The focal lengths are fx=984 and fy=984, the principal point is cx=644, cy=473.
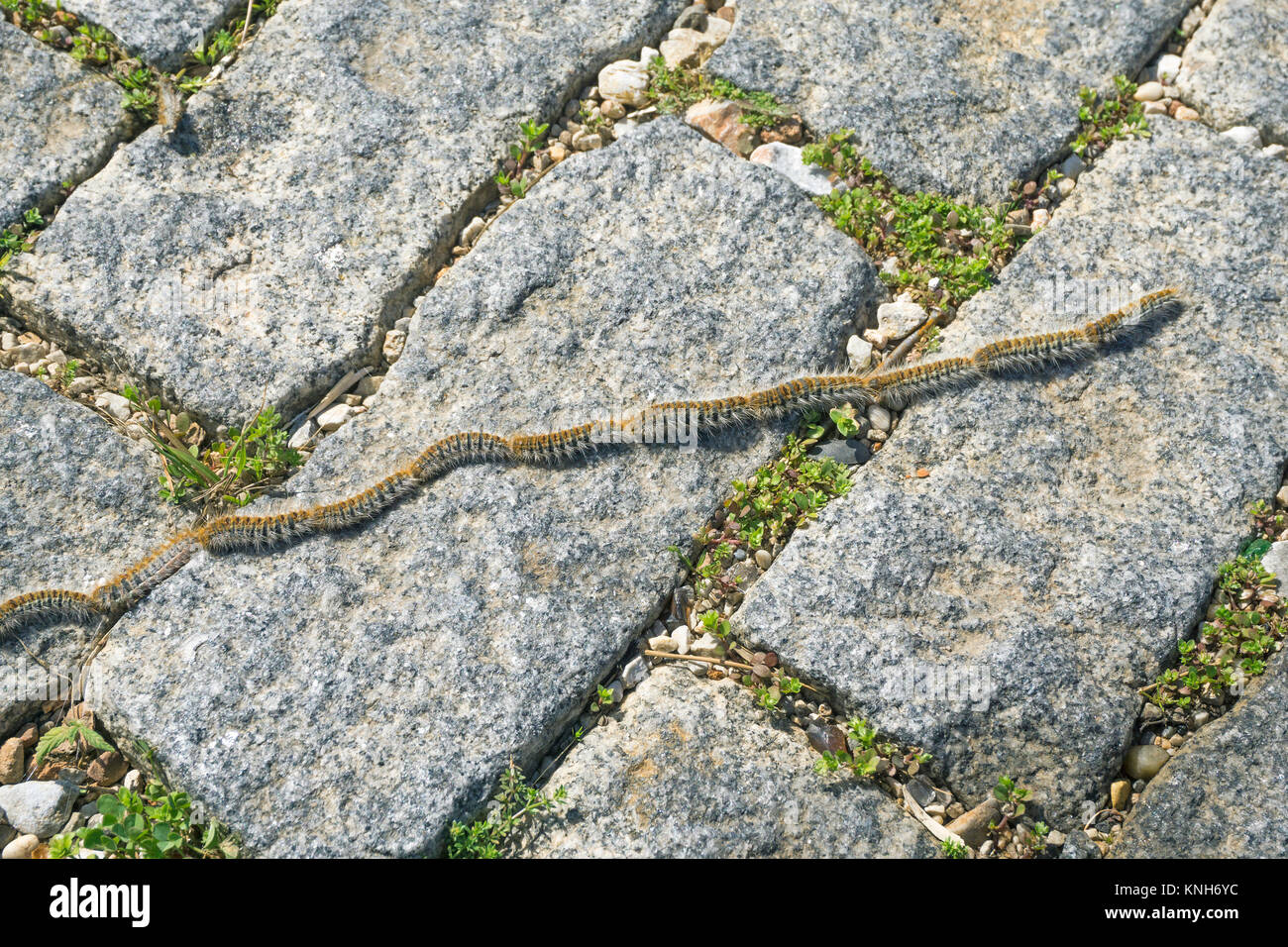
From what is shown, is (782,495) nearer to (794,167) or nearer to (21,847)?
(794,167)

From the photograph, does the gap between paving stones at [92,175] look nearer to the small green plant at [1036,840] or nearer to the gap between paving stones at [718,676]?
the gap between paving stones at [718,676]

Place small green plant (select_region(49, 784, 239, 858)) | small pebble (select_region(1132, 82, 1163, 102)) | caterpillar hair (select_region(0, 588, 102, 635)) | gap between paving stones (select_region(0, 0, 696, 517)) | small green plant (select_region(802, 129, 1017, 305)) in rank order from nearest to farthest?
A: small green plant (select_region(49, 784, 239, 858)), caterpillar hair (select_region(0, 588, 102, 635)), gap between paving stones (select_region(0, 0, 696, 517)), small green plant (select_region(802, 129, 1017, 305)), small pebble (select_region(1132, 82, 1163, 102))

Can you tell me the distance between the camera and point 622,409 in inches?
160

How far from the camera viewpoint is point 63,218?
166 inches

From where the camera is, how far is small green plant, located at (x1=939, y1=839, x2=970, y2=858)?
3389 mm

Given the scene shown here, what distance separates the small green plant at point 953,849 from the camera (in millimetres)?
3389

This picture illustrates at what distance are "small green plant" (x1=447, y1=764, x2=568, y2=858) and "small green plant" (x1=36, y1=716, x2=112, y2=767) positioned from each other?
4.40ft

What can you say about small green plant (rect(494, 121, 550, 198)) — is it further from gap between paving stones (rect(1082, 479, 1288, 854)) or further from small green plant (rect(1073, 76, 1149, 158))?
gap between paving stones (rect(1082, 479, 1288, 854))

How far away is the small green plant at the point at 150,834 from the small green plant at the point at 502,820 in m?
0.75

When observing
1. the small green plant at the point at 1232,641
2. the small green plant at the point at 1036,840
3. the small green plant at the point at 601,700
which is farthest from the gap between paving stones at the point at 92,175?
the small green plant at the point at 1232,641

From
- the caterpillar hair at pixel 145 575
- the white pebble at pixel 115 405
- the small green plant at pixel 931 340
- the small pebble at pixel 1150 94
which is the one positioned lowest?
the caterpillar hair at pixel 145 575

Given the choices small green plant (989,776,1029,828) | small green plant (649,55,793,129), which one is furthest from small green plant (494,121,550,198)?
small green plant (989,776,1029,828)

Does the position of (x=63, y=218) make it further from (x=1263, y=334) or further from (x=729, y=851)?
(x=1263, y=334)

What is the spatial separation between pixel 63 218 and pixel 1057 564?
4361 mm
